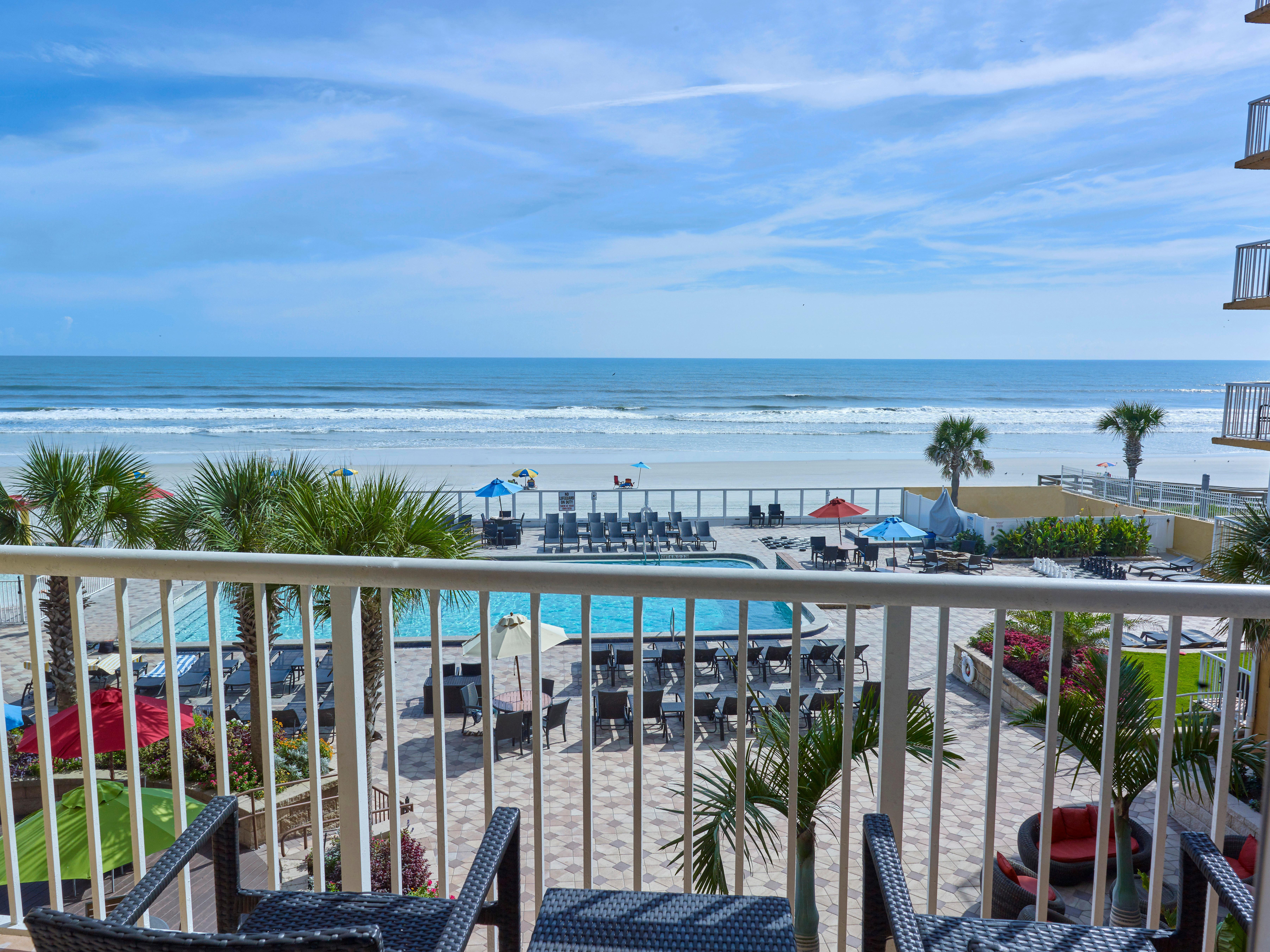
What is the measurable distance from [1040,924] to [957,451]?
20.9 meters

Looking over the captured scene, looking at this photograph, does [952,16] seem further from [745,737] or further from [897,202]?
[897,202]

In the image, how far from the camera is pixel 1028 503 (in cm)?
2003

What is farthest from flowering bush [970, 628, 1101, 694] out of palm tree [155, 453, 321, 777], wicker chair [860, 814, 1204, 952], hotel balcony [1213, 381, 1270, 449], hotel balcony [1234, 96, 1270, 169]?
wicker chair [860, 814, 1204, 952]

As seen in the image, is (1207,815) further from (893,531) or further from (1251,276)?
(893,531)

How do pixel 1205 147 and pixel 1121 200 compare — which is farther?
pixel 1121 200

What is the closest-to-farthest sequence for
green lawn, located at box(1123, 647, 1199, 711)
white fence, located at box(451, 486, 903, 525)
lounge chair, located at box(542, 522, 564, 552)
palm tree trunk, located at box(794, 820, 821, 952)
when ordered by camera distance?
palm tree trunk, located at box(794, 820, 821, 952) < green lawn, located at box(1123, 647, 1199, 711) < lounge chair, located at box(542, 522, 564, 552) < white fence, located at box(451, 486, 903, 525)

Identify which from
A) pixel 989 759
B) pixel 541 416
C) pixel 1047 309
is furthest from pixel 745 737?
pixel 1047 309

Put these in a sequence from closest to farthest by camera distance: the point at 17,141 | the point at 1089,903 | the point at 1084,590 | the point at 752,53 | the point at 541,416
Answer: the point at 1084,590
the point at 1089,903
the point at 752,53
the point at 541,416
the point at 17,141

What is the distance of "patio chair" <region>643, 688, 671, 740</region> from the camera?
8.20 metres

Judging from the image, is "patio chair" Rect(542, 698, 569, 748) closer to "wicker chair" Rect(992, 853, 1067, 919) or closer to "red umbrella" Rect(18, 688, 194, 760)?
"red umbrella" Rect(18, 688, 194, 760)

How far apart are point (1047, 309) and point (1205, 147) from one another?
1666 cm

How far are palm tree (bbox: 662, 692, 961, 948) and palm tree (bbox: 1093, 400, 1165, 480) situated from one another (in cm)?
2343

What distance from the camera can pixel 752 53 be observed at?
95.1 feet

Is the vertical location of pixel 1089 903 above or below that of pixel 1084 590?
below
